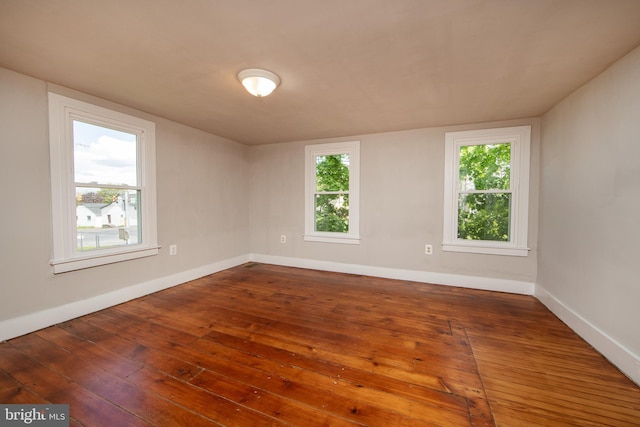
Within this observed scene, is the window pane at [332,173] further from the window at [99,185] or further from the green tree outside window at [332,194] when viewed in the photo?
the window at [99,185]

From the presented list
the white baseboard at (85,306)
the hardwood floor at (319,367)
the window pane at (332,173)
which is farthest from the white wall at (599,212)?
the white baseboard at (85,306)

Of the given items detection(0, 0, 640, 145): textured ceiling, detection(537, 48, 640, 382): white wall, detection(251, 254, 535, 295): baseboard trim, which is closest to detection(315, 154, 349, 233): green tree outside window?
detection(251, 254, 535, 295): baseboard trim

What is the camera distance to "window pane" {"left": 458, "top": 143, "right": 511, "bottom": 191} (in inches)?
132

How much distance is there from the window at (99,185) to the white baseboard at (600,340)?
4.56m

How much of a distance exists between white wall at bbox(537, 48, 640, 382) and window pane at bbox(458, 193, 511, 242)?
1.67 feet

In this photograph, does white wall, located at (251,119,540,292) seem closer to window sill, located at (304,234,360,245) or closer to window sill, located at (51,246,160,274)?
window sill, located at (304,234,360,245)

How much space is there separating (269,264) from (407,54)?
396 centimetres

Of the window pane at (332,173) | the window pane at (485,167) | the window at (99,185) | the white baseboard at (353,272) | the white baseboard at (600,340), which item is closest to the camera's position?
the white baseboard at (600,340)

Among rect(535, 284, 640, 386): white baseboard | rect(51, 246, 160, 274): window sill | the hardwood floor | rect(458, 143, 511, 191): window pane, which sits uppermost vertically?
rect(458, 143, 511, 191): window pane

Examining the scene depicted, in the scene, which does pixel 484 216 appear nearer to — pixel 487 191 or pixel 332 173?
pixel 487 191

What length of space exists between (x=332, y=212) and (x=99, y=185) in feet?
10.2

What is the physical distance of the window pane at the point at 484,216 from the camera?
339 centimetres

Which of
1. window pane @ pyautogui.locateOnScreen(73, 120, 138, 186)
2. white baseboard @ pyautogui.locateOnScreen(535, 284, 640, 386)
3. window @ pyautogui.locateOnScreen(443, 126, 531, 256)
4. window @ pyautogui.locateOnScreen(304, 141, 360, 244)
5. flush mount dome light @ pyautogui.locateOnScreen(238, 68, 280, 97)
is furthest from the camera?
window @ pyautogui.locateOnScreen(304, 141, 360, 244)

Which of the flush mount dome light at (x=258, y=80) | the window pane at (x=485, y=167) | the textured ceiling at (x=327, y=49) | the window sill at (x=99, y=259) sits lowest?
the window sill at (x=99, y=259)
